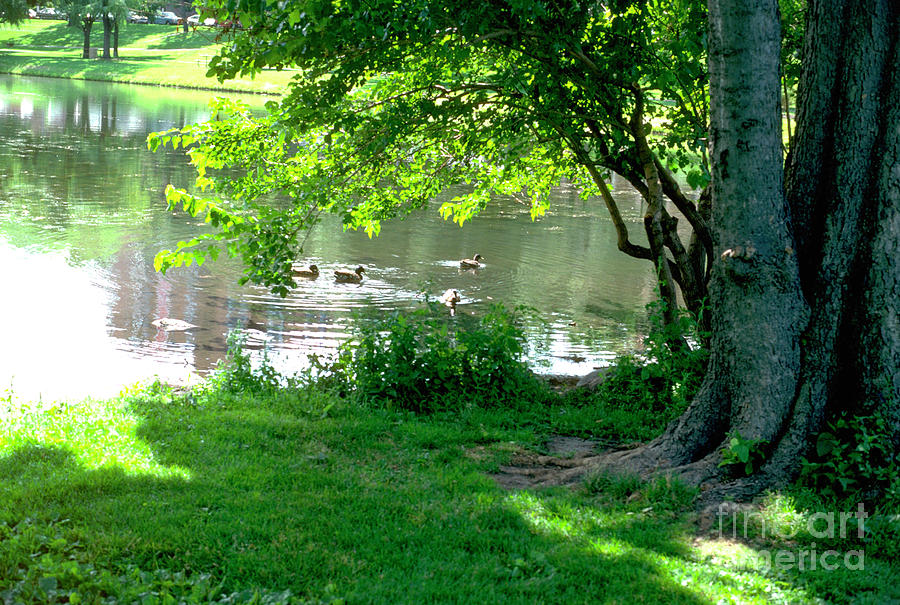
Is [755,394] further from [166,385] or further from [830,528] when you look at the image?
[166,385]

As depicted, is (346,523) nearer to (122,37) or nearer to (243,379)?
(243,379)

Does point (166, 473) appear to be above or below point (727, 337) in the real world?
below

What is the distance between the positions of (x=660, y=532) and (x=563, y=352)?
8410mm

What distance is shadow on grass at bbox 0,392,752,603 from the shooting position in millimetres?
4641

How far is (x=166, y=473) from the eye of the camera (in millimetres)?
5895

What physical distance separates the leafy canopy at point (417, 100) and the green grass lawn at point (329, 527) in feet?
6.49

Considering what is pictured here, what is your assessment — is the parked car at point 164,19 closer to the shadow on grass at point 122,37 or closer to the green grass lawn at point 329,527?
the shadow on grass at point 122,37

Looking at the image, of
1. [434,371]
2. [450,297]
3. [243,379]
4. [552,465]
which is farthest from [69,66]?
[552,465]

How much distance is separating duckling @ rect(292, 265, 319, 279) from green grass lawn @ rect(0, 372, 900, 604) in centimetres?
999

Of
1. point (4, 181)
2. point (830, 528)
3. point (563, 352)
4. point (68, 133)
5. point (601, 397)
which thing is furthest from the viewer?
point (68, 133)

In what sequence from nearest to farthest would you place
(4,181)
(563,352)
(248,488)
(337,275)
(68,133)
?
(248,488) < (563,352) < (337,275) < (4,181) < (68,133)

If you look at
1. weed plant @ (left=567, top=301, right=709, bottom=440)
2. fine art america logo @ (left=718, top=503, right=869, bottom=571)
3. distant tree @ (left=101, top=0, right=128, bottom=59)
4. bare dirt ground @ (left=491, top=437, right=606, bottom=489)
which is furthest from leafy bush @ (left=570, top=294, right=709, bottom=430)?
distant tree @ (left=101, top=0, right=128, bottom=59)

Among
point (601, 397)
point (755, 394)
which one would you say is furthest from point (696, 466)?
point (601, 397)

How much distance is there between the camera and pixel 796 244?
6043 mm
